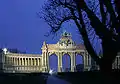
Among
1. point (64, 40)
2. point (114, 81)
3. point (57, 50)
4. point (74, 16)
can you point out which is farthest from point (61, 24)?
point (57, 50)

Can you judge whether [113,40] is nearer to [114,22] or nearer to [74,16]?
[114,22]

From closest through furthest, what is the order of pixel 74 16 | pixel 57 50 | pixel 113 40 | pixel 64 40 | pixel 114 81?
pixel 114 81 → pixel 113 40 → pixel 74 16 → pixel 64 40 → pixel 57 50

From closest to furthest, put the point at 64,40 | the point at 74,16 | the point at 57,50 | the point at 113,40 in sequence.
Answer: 1. the point at 113,40
2. the point at 74,16
3. the point at 64,40
4. the point at 57,50

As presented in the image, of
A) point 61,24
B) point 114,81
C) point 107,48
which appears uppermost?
point 61,24

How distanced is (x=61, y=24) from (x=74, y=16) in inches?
58.0

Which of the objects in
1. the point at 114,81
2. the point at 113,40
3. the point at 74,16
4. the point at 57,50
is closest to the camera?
the point at 114,81

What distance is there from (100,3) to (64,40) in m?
142

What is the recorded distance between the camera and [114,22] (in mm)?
27359

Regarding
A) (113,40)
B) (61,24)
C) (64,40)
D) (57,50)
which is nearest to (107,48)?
(113,40)

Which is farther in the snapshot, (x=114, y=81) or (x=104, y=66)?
(x=104, y=66)

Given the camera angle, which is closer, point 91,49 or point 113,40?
point 113,40

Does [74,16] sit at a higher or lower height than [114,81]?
higher

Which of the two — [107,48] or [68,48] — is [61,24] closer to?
[107,48]

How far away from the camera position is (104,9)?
29.6 m
